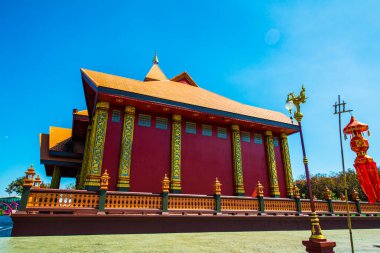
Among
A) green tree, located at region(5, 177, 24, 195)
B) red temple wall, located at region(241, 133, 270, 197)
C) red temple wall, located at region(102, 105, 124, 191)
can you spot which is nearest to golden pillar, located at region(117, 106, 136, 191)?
red temple wall, located at region(102, 105, 124, 191)

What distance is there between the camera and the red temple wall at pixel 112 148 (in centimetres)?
1187

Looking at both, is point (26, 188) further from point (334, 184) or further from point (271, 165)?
point (334, 184)

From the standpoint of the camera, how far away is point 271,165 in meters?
16.3

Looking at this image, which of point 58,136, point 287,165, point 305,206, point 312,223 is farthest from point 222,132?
point 58,136

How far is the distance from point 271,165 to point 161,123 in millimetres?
7923

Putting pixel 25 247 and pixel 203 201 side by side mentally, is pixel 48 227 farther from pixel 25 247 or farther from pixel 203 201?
pixel 203 201

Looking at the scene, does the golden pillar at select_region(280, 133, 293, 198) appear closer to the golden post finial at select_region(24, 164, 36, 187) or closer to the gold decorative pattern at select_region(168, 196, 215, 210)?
the gold decorative pattern at select_region(168, 196, 215, 210)

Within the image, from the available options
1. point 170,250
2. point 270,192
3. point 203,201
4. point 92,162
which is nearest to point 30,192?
point 92,162

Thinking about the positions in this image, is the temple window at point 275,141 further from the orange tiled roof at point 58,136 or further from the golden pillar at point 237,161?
the orange tiled roof at point 58,136

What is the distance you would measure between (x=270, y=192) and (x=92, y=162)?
11020 mm

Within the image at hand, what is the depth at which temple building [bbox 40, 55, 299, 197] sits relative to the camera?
480 inches

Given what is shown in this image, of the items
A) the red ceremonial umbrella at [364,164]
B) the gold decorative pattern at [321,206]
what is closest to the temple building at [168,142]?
the gold decorative pattern at [321,206]

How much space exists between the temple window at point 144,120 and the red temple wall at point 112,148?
100 centimetres

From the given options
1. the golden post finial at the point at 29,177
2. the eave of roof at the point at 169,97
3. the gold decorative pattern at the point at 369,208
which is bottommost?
the gold decorative pattern at the point at 369,208
